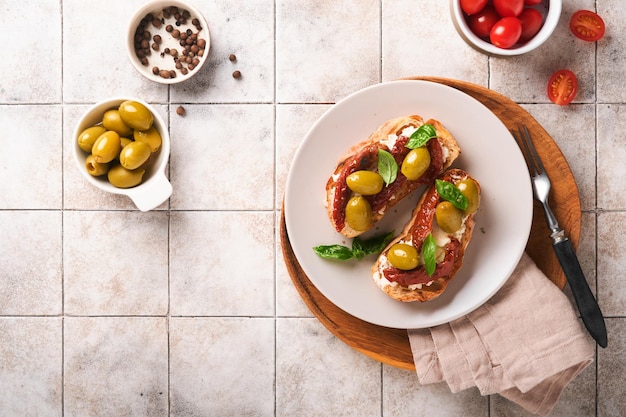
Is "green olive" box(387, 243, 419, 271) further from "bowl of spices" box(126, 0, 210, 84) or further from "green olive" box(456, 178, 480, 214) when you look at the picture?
"bowl of spices" box(126, 0, 210, 84)

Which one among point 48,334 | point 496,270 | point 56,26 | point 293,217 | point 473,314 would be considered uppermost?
point 56,26

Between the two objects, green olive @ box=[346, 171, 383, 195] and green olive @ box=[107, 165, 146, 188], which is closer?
green olive @ box=[346, 171, 383, 195]

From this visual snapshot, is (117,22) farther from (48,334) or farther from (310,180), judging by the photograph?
(48,334)

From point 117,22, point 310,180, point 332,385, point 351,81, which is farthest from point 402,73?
point 332,385

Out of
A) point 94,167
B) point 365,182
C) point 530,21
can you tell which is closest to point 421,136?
point 365,182

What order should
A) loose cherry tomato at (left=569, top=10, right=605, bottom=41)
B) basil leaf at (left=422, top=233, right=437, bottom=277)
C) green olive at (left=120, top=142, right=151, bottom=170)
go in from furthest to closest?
loose cherry tomato at (left=569, top=10, right=605, bottom=41), green olive at (left=120, top=142, right=151, bottom=170), basil leaf at (left=422, top=233, right=437, bottom=277)

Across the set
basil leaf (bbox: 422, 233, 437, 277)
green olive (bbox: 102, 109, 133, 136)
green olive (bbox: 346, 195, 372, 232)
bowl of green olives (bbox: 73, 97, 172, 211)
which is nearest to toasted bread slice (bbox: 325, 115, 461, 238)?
green olive (bbox: 346, 195, 372, 232)

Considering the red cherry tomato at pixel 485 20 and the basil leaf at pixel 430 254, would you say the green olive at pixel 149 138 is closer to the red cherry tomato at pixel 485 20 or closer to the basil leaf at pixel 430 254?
the basil leaf at pixel 430 254
